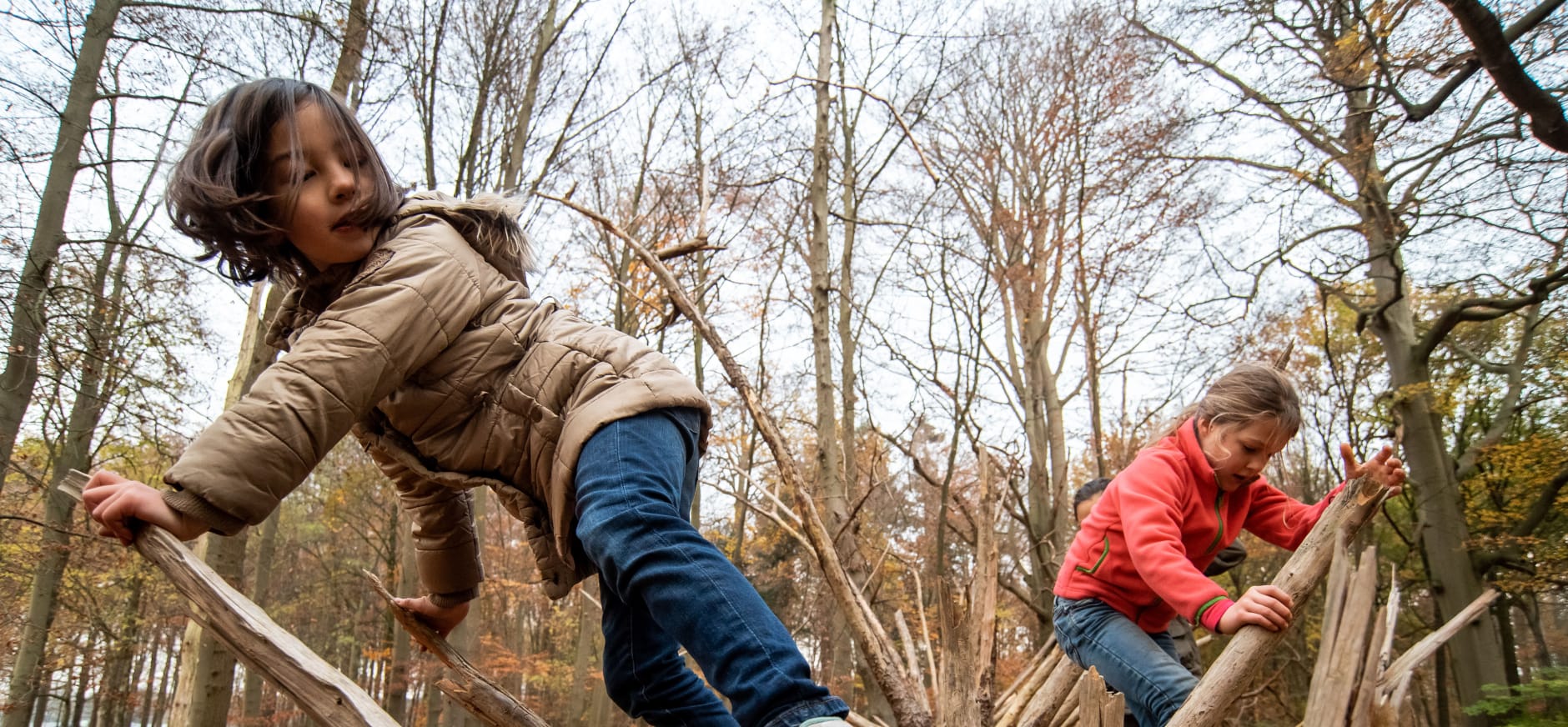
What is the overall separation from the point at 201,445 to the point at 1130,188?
434 inches

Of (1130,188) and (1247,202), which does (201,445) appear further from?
(1130,188)

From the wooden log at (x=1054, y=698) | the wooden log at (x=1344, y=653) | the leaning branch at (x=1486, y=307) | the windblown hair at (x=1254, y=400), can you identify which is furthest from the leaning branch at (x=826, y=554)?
the leaning branch at (x=1486, y=307)

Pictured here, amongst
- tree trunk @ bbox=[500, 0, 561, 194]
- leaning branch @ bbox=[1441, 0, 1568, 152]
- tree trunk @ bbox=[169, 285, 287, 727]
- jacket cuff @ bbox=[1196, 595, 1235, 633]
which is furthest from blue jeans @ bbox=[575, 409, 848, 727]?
tree trunk @ bbox=[500, 0, 561, 194]

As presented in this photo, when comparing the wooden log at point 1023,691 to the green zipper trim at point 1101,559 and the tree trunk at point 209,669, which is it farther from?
the tree trunk at point 209,669

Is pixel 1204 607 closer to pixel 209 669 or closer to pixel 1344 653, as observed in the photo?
pixel 1344 653

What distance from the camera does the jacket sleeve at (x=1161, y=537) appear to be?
73.0 inches

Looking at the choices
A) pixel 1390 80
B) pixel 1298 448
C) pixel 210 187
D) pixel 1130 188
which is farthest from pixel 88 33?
pixel 1298 448

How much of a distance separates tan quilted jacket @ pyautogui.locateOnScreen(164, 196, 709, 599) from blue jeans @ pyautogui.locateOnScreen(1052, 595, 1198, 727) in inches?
51.0

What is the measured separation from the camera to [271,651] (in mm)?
1455

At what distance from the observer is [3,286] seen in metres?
5.62

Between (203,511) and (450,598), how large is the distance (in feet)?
2.33

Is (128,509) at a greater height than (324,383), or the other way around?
(324,383)

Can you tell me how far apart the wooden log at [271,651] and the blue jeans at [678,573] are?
47 centimetres

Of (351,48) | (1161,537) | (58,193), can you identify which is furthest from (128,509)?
(58,193)
